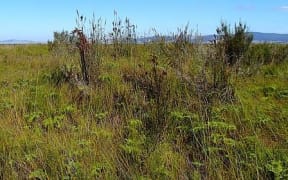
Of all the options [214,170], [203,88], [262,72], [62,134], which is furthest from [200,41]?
[214,170]

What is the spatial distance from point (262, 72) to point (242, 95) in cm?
234

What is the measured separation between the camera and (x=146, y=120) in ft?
15.5

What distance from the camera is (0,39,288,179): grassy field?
3596mm

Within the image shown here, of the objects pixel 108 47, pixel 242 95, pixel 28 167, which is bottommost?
pixel 28 167

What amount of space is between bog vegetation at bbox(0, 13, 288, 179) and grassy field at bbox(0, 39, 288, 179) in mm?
12

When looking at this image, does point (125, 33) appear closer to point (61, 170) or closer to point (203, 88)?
point (203, 88)

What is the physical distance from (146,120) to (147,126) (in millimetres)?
137

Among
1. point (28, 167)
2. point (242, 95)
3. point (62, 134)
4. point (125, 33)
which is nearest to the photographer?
point (28, 167)

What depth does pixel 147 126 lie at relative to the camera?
459 cm

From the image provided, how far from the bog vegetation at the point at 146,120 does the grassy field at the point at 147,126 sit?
0.04ft

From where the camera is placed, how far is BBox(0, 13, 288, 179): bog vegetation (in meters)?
3.62

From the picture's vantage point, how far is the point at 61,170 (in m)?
3.61

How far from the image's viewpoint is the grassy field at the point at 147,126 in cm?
360

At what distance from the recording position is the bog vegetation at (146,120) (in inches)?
142
